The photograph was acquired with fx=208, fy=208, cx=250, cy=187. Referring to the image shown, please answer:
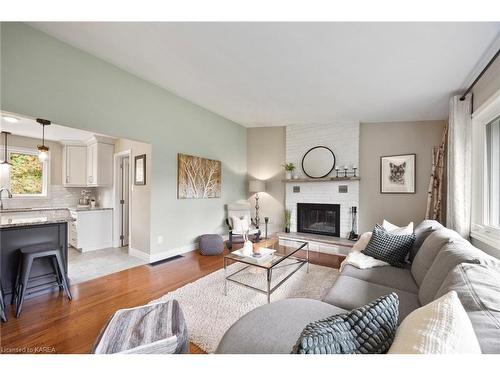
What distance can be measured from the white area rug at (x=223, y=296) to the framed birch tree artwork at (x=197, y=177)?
155 centimetres

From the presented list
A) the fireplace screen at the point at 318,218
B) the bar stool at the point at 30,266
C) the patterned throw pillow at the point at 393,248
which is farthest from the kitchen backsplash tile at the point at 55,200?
the patterned throw pillow at the point at 393,248

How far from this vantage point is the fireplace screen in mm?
4198

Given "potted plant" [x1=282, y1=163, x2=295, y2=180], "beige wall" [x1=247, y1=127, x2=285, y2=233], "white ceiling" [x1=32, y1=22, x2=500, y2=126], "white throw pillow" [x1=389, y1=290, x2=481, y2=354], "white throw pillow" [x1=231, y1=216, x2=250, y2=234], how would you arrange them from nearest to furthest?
"white throw pillow" [x1=389, y1=290, x2=481, y2=354]
"white ceiling" [x1=32, y1=22, x2=500, y2=126]
"white throw pillow" [x1=231, y1=216, x2=250, y2=234]
"potted plant" [x1=282, y1=163, x2=295, y2=180]
"beige wall" [x1=247, y1=127, x2=285, y2=233]

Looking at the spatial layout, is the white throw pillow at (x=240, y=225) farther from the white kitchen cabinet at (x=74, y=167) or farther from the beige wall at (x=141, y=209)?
the white kitchen cabinet at (x=74, y=167)

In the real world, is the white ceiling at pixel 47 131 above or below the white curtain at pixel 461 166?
above

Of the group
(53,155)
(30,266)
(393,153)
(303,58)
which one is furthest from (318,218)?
(53,155)

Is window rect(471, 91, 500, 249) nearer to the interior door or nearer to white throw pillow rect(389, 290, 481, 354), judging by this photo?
white throw pillow rect(389, 290, 481, 354)

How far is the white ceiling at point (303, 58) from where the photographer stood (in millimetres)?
1820

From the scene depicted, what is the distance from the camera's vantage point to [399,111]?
11.3 feet

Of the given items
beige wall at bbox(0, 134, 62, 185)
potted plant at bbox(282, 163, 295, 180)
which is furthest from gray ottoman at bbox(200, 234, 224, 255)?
beige wall at bbox(0, 134, 62, 185)

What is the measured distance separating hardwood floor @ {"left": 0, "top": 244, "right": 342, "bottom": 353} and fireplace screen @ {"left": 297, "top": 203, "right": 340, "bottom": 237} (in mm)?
1194

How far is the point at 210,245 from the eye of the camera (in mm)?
3590

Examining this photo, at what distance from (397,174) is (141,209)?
4.52 meters

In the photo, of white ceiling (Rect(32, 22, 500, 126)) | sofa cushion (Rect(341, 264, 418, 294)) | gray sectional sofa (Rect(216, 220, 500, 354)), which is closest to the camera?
gray sectional sofa (Rect(216, 220, 500, 354))
